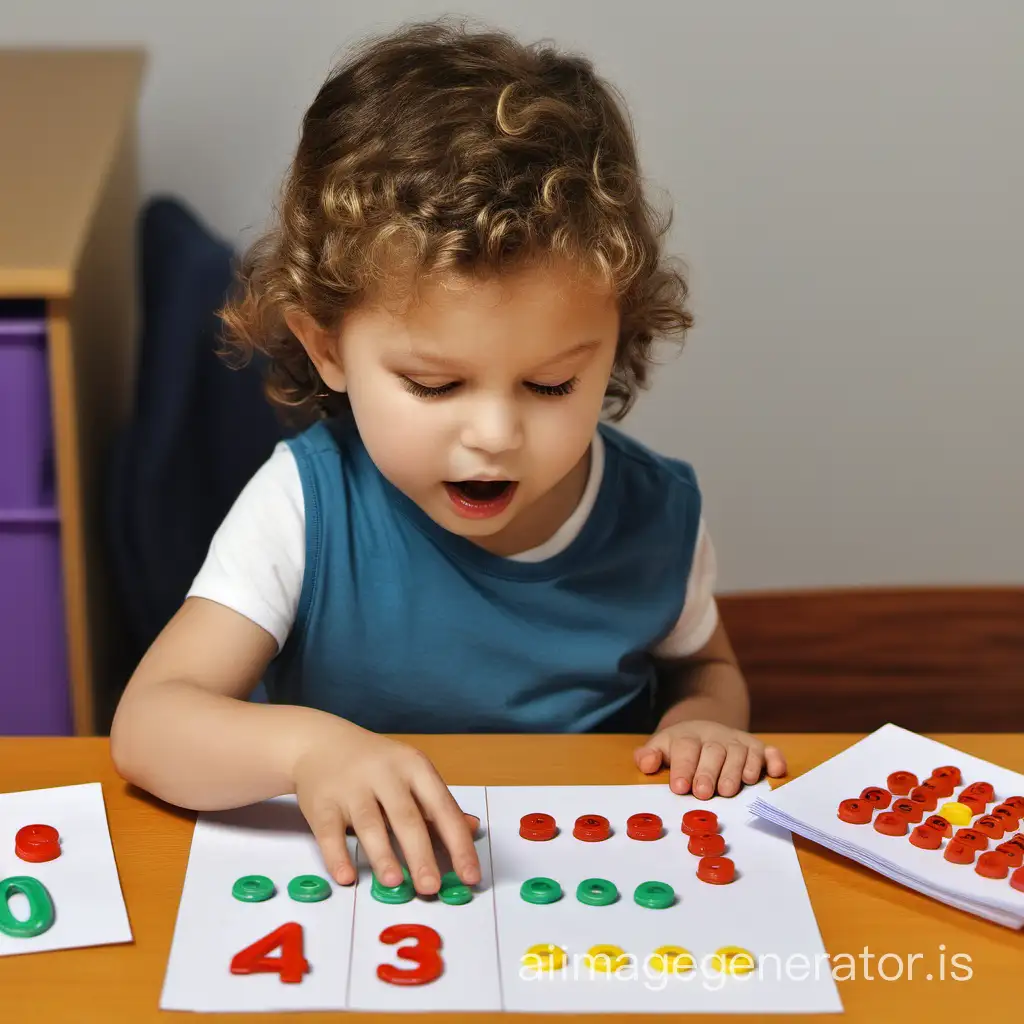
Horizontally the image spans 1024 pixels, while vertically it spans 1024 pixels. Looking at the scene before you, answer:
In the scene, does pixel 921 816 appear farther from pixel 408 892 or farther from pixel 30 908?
pixel 30 908

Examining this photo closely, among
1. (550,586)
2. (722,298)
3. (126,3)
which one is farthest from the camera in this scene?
(722,298)

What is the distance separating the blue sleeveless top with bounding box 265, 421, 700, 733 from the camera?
40.7 inches

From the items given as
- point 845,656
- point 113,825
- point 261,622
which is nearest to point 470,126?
point 261,622

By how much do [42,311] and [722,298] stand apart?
2.99 ft

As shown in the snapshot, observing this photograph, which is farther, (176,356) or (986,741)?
(176,356)

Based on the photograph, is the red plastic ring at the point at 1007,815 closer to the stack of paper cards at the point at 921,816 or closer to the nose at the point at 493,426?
the stack of paper cards at the point at 921,816

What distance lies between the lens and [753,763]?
0.84m

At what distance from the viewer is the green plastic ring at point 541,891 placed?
27.2 inches

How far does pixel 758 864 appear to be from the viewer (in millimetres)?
742

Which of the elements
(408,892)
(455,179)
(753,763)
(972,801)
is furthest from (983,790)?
(455,179)

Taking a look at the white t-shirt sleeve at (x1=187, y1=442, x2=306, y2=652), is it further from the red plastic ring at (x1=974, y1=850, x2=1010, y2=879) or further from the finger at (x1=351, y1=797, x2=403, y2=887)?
the red plastic ring at (x1=974, y1=850, x2=1010, y2=879)

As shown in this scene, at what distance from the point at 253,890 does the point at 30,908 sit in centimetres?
10

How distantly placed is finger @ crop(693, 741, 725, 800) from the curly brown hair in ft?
0.91

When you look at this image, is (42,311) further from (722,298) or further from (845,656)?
(722,298)
